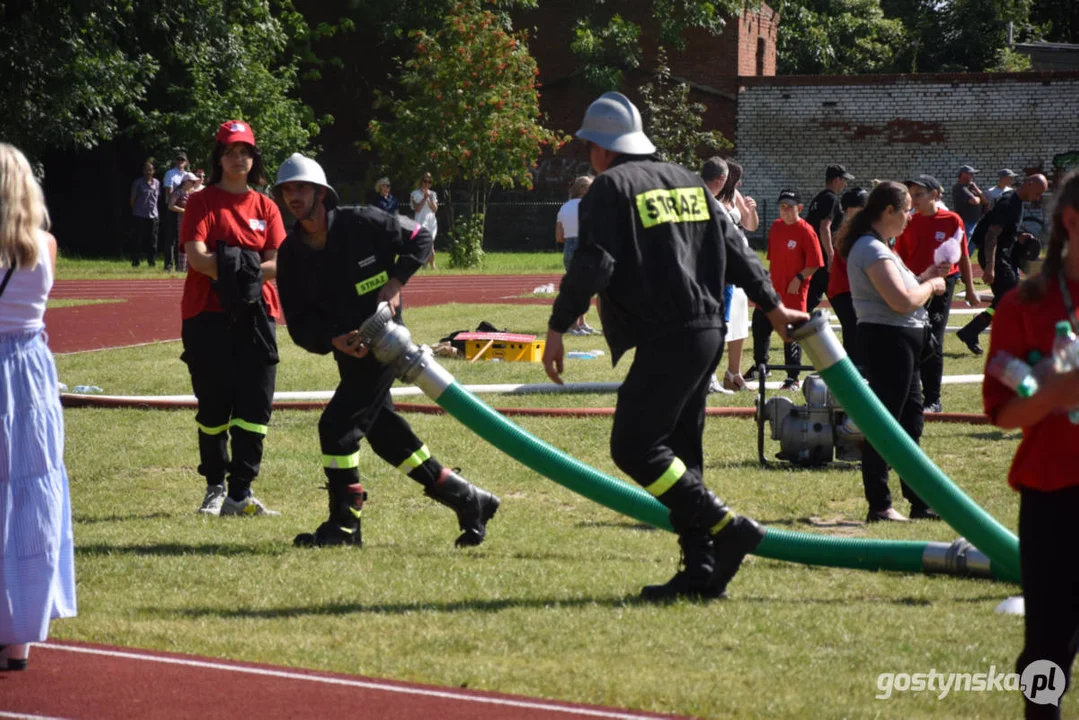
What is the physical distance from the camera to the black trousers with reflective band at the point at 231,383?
25.8ft

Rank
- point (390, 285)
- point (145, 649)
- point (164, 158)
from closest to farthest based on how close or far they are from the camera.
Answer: point (145, 649) < point (390, 285) < point (164, 158)

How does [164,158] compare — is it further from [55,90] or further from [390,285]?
[390,285]

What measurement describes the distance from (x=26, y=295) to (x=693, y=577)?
9.57ft

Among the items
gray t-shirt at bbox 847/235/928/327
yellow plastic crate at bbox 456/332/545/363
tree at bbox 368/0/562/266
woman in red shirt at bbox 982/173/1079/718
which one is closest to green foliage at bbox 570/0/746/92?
tree at bbox 368/0/562/266

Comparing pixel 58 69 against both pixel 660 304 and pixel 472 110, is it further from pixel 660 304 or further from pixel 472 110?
pixel 660 304

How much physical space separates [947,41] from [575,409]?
4911 centimetres

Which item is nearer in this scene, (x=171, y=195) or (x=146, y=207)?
(x=171, y=195)

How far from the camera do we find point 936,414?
36.4 feet

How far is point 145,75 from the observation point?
3269cm

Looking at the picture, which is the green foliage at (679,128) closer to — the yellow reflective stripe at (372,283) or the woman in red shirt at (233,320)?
the woman in red shirt at (233,320)

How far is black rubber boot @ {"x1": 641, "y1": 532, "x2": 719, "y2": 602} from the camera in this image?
19.7 feet

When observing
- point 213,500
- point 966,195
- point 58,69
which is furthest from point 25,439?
point 58,69

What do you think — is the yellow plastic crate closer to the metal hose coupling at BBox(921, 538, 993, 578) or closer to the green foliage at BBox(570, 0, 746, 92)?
the metal hose coupling at BBox(921, 538, 993, 578)

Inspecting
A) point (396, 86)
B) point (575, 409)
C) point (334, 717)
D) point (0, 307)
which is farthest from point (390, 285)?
point (396, 86)
